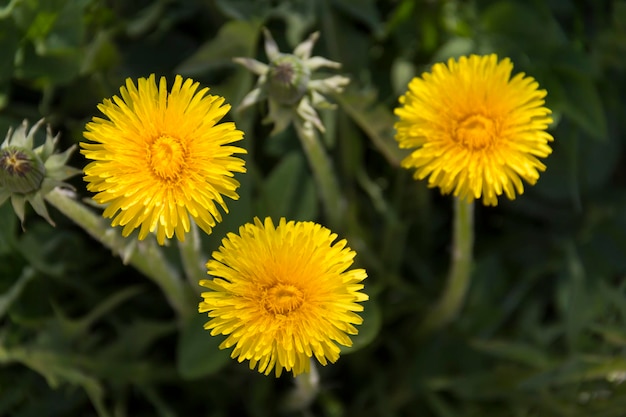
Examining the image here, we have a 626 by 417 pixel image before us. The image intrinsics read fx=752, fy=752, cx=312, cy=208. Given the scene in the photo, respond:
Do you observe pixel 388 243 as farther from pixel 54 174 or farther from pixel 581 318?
pixel 54 174

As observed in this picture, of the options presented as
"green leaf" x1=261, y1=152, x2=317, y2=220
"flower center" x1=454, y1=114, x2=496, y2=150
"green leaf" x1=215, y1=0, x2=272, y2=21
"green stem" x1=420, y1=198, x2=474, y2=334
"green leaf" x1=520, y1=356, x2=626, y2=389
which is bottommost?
"green leaf" x1=520, y1=356, x2=626, y2=389

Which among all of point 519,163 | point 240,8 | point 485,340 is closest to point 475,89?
point 519,163

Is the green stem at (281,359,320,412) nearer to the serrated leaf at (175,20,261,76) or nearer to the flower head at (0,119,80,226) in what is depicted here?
the flower head at (0,119,80,226)

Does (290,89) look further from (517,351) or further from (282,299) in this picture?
(517,351)

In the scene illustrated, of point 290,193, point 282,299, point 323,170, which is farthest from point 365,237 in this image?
point 282,299

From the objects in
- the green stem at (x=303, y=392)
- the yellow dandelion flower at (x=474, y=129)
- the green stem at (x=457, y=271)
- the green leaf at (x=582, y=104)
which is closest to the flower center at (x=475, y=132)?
the yellow dandelion flower at (x=474, y=129)

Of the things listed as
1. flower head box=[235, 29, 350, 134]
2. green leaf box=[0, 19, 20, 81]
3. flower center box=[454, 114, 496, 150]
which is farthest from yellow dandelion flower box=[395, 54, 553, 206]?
green leaf box=[0, 19, 20, 81]

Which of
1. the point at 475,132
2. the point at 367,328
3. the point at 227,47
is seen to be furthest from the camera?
the point at 227,47
